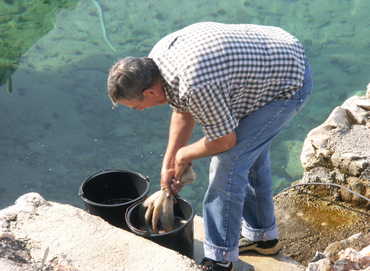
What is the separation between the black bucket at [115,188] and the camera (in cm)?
324

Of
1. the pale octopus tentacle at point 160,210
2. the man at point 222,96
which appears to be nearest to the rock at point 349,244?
the man at point 222,96

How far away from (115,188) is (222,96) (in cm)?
139

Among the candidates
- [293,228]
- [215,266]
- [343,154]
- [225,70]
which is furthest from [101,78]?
[225,70]

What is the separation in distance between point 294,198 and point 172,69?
6.18ft

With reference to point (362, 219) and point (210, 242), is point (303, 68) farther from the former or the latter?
point (362, 219)

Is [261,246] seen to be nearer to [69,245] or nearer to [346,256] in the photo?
[346,256]

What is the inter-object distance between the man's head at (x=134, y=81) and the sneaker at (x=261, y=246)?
46.5 inches

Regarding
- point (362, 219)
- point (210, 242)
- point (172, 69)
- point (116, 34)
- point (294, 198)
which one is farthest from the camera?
point (116, 34)

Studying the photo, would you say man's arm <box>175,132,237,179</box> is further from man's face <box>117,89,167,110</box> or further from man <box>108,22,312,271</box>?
man's face <box>117,89,167,110</box>

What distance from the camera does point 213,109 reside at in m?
2.29

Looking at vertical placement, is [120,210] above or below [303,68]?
below

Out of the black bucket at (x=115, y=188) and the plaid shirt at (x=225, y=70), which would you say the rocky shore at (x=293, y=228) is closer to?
the black bucket at (x=115, y=188)

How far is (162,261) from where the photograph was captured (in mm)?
2605

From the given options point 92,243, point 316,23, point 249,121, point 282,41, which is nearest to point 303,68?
point 282,41
